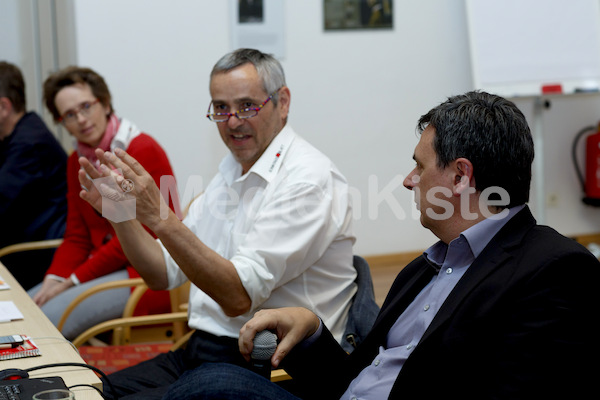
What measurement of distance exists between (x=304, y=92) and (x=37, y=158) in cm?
182

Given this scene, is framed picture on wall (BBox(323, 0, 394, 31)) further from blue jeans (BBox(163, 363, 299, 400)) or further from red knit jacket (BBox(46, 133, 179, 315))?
blue jeans (BBox(163, 363, 299, 400))

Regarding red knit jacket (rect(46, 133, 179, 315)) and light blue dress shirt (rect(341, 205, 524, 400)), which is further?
red knit jacket (rect(46, 133, 179, 315))

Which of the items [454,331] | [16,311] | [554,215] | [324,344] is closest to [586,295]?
[454,331]

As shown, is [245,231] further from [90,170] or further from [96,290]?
[96,290]

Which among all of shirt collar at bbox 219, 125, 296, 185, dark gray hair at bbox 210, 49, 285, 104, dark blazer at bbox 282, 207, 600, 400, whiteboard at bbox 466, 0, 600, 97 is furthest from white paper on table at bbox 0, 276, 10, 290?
whiteboard at bbox 466, 0, 600, 97

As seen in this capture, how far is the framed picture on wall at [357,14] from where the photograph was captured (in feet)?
14.4

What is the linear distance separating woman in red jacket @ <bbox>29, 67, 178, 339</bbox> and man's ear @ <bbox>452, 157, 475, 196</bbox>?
151 cm

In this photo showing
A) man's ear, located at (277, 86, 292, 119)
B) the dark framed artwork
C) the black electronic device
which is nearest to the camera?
the black electronic device

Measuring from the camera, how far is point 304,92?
4402 millimetres

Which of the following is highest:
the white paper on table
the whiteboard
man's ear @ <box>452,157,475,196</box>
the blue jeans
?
the whiteboard

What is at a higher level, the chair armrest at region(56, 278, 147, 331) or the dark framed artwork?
the dark framed artwork

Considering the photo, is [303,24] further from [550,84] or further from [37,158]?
[37,158]

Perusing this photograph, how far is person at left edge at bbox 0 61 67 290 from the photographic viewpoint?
312 centimetres

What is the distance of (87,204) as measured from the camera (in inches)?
112
